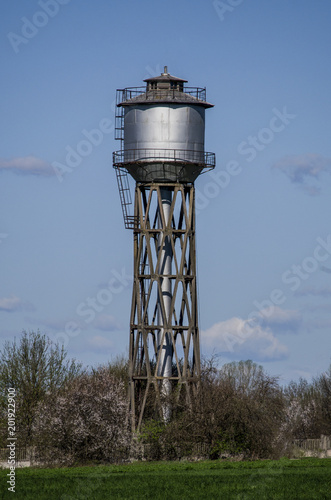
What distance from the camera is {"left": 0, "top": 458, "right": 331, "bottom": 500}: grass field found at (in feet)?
135

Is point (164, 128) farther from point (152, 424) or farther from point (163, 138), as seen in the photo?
point (152, 424)

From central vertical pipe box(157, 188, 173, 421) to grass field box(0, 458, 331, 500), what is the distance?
4.56m

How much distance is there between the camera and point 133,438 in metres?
57.8

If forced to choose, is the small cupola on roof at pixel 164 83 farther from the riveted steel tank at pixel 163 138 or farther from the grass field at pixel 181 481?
the grass field at pixel 181 481

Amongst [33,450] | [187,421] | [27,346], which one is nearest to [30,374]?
[27,346]

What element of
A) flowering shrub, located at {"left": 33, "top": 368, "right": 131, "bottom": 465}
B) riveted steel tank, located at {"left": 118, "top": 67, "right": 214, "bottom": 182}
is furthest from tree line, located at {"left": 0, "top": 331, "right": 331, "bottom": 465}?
riveted steel tank, located at {"left": 118, "top": 67, "right": 214, "bottom": 182}

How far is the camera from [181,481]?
153 feet

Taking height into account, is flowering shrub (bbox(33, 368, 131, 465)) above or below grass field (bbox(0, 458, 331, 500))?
above

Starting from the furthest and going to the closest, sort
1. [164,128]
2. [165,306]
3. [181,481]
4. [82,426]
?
1. [164,128]
2. [165,306]
3. [82,426]
4. [181,481]

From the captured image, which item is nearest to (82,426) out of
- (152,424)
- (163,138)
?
(152,424)

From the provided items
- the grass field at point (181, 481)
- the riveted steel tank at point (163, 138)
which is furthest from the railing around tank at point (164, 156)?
the grass field at point (181, 481)

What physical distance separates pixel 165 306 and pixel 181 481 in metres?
14.0

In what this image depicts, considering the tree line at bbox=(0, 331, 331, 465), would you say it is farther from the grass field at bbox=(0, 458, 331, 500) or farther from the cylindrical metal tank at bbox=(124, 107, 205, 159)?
the cylindrical metal tank at bbox=(124, 107, 205, 159)

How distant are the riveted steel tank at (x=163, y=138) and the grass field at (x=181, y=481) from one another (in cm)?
1564
